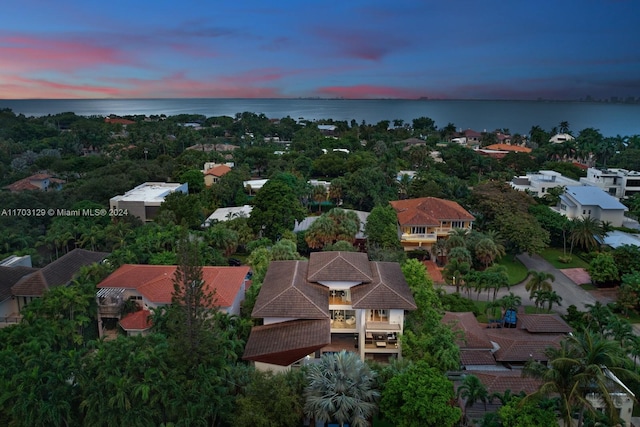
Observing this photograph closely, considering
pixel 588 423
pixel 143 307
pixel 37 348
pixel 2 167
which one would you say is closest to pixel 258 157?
pixel 2 167

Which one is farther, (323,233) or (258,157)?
(258,157)

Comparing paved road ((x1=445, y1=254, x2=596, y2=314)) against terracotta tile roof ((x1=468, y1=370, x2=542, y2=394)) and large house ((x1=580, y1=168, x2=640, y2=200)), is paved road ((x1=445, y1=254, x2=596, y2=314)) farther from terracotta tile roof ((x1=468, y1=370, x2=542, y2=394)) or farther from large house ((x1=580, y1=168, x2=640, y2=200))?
large house ((x1=580, y1=168, x2=640, y2=200))

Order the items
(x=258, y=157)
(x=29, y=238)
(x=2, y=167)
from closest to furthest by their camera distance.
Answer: (x=29, y=238) < (x=2, y=167) < (x=258, y=157)

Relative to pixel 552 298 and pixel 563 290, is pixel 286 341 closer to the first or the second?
pixel 552 298

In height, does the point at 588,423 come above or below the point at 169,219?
below

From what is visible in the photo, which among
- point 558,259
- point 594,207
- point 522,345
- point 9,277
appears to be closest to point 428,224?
point 558,259

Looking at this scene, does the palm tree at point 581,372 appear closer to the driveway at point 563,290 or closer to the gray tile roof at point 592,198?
the driveway at point 563,290

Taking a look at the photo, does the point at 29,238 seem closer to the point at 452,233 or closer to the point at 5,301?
the point at 5,301
